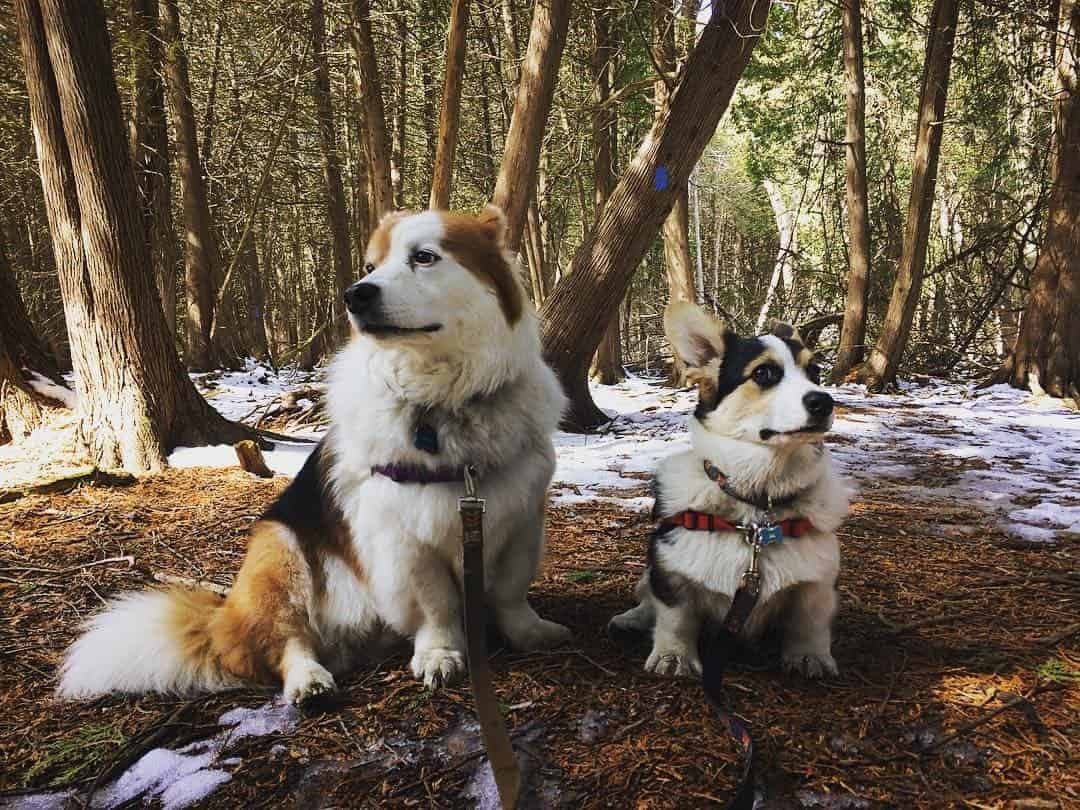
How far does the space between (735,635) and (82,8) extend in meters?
6.11

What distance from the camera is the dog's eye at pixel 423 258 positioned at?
2486 millimetres

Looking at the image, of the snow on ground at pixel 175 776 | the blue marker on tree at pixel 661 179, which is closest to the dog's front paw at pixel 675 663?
the snow on ground at pixel 175 776

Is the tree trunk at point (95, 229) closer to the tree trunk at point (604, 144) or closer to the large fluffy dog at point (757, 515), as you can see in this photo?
the large fluffy dog at point (757, 515)

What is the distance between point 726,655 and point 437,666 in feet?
3.14

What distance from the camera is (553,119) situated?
13992 mm

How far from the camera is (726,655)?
2.10 meters

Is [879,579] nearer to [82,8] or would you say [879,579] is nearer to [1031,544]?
[1031,544]

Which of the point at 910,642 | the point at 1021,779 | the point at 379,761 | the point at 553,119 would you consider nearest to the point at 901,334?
the point at 553,119

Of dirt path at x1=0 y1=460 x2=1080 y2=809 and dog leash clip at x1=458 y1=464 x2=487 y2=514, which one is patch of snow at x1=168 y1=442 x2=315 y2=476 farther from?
dog leash clip at x1=458 y1=464 x2=487 y2=514

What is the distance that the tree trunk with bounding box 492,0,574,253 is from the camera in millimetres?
7305

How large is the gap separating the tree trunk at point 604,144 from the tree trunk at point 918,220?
4462 mm

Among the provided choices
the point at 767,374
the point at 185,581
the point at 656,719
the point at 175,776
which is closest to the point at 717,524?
the point at 767,374

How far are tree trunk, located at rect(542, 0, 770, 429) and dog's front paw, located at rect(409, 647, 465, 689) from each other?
4.72m

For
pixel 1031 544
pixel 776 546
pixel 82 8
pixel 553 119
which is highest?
pixel 553 119
